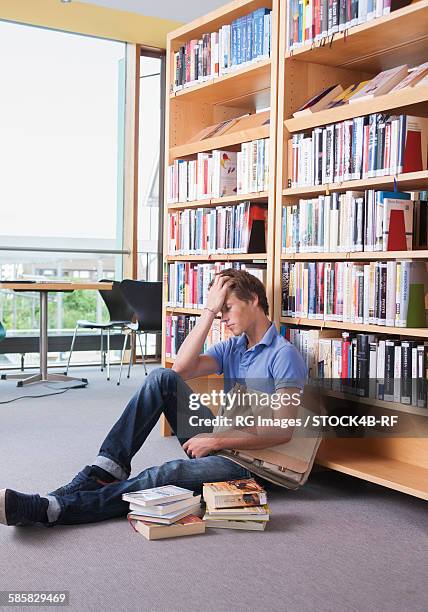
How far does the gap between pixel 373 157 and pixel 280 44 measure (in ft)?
2.69

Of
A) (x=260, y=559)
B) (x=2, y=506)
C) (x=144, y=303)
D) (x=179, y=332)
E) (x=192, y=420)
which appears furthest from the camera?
(x=144, y=303)

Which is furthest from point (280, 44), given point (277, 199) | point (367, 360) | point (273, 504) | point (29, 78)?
point (29, 78)

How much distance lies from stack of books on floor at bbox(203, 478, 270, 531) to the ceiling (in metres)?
4.87

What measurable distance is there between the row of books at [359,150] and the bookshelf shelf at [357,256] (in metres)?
0.30

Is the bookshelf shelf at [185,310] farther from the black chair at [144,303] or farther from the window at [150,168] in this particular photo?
the window at [150,168]

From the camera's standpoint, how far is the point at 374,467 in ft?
10.7

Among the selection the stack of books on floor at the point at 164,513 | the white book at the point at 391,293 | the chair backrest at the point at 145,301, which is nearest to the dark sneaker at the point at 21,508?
the stack of books on floor at the point at 164,513

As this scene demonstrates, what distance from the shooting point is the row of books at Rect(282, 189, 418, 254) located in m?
3.14

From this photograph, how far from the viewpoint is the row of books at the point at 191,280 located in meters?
4.13

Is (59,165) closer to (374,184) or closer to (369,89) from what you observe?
(369,89)

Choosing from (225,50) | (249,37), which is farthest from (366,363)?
(225,50)

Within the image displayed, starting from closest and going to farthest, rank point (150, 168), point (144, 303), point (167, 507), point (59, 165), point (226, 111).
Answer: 1. point (167, 507)
2. point (226, 111)
3. point (144, 303)
4. point (59, 165)
5. point (150, 168)

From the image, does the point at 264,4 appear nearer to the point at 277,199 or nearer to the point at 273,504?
the point at 277,199

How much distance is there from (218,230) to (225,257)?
0.15m
